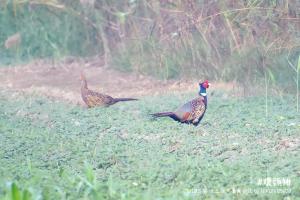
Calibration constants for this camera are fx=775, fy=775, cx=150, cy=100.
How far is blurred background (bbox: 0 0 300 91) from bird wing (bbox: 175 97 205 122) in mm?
1350

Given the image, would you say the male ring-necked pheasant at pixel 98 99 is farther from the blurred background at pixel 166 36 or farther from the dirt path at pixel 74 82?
the blurred background at pixel 166 36

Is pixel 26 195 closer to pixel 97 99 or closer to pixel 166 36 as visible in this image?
pixel 97 99

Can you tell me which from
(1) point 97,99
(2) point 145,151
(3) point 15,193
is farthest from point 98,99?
(3) point 15,193

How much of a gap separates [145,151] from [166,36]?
4.26 m

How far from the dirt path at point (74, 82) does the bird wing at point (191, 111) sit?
2.12 metres

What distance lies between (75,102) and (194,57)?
175 cm

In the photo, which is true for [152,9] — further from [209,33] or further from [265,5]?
[265,5]

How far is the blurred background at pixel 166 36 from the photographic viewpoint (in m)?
9.20

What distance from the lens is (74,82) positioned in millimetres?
10742

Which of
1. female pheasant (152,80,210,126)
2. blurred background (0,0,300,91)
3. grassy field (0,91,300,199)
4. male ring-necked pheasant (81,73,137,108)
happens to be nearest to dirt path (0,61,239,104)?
blurred background (0,0,300,91)

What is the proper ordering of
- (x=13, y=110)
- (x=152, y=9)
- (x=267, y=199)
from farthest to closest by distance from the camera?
(x=152, y=9), (x=13, y=110), (x=267, y=199)

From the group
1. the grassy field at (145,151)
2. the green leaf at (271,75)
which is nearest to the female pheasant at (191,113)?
the grassy field at (145,151)

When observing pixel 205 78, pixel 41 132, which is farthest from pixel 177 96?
pixel 41 132

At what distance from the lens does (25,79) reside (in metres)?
11.0
